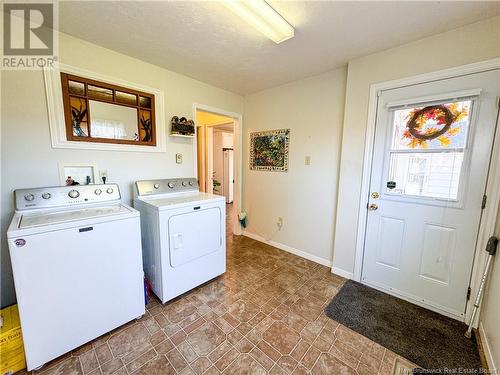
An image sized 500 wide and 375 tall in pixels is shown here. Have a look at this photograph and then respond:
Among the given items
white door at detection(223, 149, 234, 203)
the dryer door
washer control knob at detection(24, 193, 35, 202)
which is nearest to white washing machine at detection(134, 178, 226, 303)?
the dryer door

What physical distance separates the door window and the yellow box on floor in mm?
3153

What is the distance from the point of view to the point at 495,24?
148 cm

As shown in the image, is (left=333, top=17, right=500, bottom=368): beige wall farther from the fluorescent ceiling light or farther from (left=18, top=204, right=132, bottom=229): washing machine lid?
(left=18, top=204, right=132, bottom=229): washing machine lid

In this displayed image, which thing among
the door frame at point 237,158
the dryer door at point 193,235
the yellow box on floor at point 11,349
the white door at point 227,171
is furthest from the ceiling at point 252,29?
the white door at point 227,171

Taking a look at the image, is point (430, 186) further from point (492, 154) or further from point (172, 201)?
point (172, 201)

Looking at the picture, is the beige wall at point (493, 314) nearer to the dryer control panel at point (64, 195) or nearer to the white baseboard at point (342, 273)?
the white baseboard at point (342, 273)

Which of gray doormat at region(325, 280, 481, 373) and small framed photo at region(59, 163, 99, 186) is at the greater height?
small framed photo at region(59, 163, 99, 186)

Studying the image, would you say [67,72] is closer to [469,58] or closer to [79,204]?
[79,204]

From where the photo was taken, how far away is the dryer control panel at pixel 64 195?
5.16 ft

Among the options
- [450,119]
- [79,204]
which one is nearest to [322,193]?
[450,119]

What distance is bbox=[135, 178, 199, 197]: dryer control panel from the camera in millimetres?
2189

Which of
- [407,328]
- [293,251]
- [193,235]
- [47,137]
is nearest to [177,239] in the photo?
[193,235]

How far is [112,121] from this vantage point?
2.11 meters

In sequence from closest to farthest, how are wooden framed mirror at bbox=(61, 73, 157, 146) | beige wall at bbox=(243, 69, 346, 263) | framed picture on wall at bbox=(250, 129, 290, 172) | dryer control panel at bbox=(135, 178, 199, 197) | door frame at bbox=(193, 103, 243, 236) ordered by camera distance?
wooden framed mirror at bbox=(61, 73, 157, 146)
dryer control panel at bbox=(135, 178, 199, 197)
beige wall at bbox=(243, 69, 346, 263)
framed picture on wall at bbox=(250, 129, 290, 172)
door frame at bbox=(193, 103, 243, 236)
